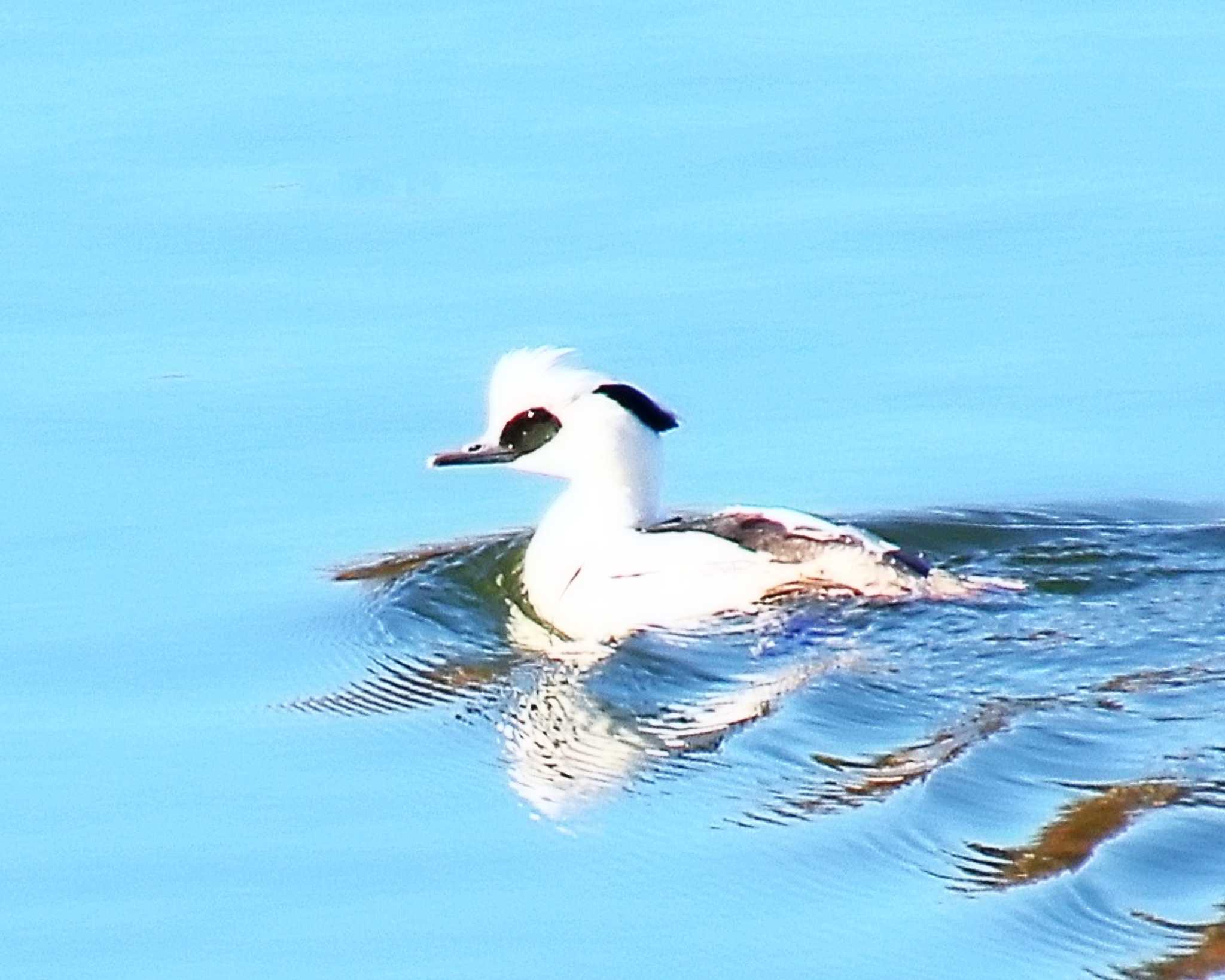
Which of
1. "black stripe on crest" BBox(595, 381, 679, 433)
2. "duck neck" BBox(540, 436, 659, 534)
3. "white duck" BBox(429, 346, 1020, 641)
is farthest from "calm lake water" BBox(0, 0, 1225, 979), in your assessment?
"black stripe on crest" BBox(595, 381, 679, 433)

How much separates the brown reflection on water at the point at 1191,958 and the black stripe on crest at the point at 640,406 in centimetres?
373

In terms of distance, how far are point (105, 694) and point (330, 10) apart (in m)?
6.25

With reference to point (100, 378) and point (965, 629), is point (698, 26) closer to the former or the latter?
point (100, 378)

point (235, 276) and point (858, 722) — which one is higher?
point (235, 276)

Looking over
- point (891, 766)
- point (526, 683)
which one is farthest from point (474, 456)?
point (891, 766)

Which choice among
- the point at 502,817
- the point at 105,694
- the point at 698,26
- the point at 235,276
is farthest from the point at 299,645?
the point at 698,26

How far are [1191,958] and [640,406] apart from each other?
3963 mm

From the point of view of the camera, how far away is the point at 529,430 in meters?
10.0

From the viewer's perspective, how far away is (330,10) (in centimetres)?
1402

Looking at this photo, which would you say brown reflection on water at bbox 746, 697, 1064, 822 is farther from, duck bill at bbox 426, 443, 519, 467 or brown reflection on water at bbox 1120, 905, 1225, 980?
Result: duck bill at bbox 426, 443, 519, 467

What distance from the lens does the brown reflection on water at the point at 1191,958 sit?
615cm

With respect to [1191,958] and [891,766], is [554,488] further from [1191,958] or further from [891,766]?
[1191,958]

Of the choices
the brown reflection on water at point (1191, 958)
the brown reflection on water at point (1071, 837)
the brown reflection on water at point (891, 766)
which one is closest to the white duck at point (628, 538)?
the brown reflection on water at point (891, 766)

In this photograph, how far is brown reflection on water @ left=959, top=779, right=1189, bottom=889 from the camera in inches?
266
